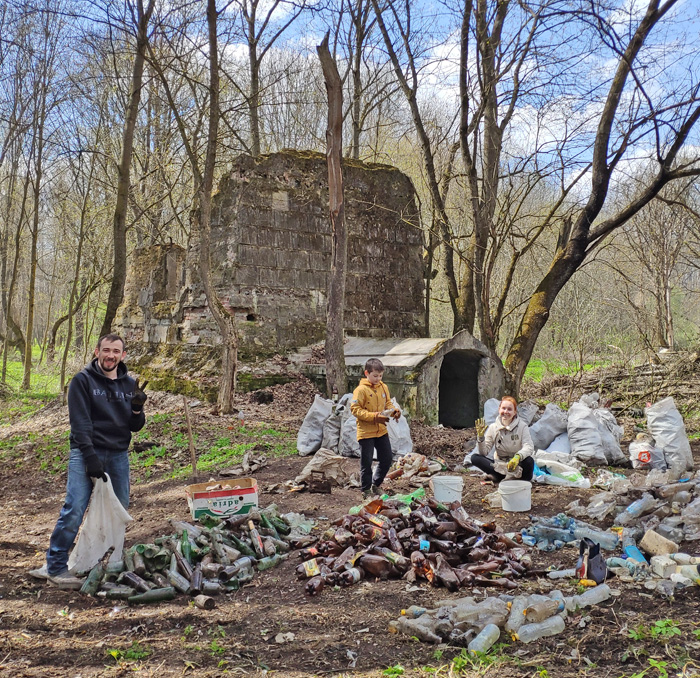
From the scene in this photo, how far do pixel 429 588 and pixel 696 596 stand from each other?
5.50ft

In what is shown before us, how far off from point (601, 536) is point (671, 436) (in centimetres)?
310

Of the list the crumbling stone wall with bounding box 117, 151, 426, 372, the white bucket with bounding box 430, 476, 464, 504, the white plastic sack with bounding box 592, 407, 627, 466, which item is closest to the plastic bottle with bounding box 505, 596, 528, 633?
the white bucket with bounding box 430, 476, 464, 504

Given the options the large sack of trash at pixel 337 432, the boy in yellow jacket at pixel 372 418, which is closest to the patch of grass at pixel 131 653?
the boy in yellow jacket at pixel 372 418

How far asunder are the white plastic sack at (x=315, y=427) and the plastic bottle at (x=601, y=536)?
4.43 m

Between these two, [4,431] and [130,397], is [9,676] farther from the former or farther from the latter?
[4,431]

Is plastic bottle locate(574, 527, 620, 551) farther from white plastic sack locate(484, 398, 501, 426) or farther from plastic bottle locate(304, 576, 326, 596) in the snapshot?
white plastic sack locate(484, 398, 501, 426)

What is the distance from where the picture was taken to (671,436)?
7773mm

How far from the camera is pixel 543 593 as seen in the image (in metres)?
4.29

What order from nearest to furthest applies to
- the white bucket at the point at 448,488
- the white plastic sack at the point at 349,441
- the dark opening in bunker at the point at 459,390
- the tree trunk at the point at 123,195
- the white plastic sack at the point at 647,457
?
the white bucket at the point at 448,488 → the white plastic sack at the point at 647,457 → the white plastic sack at the point at 349,441 → the tree trunk at the point at 123,195 → the dark opening in bunker at the point at 459,390

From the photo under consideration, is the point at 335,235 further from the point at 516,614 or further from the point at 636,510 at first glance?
the point at 516,614

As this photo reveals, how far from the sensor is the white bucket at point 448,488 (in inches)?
259

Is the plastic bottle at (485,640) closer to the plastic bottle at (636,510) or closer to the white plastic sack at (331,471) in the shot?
the plastic bottle at (636,510)

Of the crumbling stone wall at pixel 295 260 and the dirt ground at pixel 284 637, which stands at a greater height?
the crumbling stone wall at pixel 295 260

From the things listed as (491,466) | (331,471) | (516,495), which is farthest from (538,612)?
(331,471)
